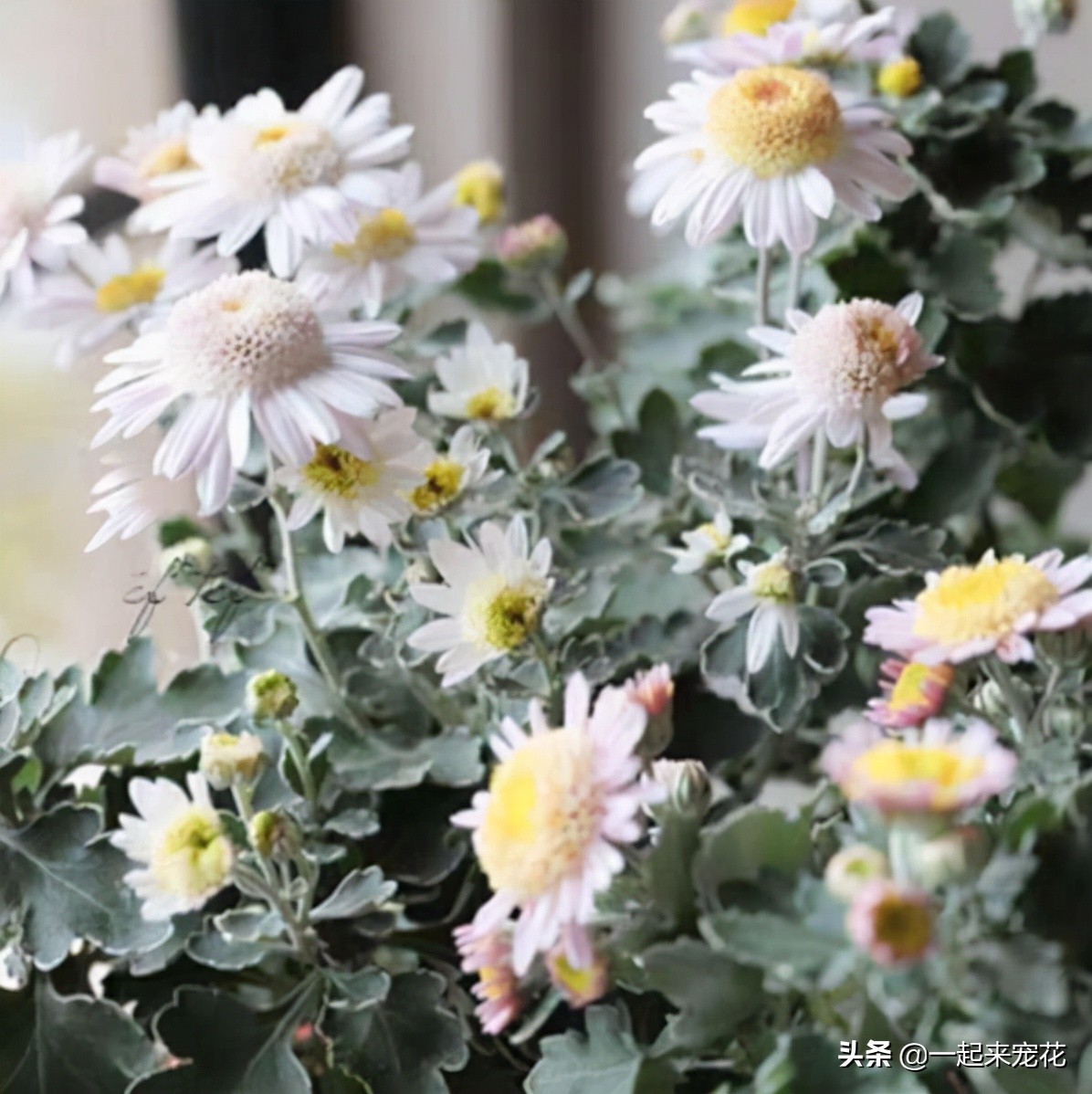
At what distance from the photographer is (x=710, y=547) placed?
1.89ft

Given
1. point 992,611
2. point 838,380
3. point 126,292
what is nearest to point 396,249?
point 126,292

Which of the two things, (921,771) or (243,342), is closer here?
(921,771)

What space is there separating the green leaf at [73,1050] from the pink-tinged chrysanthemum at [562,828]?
22 cm

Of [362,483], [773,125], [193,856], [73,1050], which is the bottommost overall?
Answer: [73,1050]

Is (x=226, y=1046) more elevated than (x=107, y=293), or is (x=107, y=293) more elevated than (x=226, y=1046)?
(x=107, y=293)

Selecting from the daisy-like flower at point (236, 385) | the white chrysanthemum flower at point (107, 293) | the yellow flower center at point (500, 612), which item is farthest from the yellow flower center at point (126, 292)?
the yellow flower center at point (500, 612)

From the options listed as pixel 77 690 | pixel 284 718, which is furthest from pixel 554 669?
pixel 77 690

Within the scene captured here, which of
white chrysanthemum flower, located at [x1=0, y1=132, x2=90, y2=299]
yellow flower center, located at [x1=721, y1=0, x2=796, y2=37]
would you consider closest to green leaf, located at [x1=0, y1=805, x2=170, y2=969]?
white chrysanthemum flower, located at [x1=0, y1=132, x2=90, y2=299]

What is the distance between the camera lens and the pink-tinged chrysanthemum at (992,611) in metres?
0.44

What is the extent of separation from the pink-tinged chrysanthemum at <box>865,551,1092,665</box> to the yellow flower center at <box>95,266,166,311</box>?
1.32 ft

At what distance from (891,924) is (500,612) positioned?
22cm

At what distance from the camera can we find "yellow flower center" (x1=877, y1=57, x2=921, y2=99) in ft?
2.41

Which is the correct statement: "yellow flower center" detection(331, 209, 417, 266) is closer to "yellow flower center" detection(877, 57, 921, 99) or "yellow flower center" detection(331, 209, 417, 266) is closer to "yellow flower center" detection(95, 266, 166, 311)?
"yellow flower center" detection(95, 266, 166, 311)

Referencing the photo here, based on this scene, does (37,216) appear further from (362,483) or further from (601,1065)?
(601,1065)
